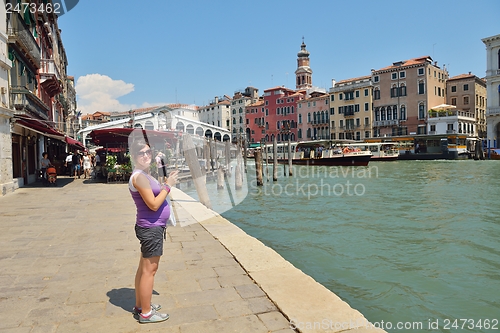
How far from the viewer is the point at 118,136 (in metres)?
17.9

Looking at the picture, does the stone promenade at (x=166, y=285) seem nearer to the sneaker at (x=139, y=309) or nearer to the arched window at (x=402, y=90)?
the sneaker at (x=139, y=309)

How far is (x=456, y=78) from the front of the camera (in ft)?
170

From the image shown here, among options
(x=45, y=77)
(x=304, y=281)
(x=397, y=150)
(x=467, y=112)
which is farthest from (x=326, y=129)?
(x=304, y=281)

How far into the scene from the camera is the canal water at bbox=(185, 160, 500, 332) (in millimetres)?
4520

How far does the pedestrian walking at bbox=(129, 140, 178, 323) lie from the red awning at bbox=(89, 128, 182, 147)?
11.8 metres

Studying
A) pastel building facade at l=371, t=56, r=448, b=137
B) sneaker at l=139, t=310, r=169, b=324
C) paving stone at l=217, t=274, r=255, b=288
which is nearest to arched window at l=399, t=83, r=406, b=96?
pastel building facade at l=371, t=56, r=448, b=137

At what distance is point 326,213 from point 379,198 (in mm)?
4149

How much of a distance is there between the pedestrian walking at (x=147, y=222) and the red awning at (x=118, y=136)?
465 inches

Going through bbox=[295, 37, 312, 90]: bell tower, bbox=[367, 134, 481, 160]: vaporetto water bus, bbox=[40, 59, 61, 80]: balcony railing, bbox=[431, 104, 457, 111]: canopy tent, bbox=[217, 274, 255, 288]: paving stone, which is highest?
bbox=[295, 37, 312, 90]: bell tower

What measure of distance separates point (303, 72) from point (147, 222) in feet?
254

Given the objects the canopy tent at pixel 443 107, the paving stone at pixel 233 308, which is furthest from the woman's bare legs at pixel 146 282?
the canopy tent at pixel 443 107

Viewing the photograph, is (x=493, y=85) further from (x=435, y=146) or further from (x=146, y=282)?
(x=146, y=282)

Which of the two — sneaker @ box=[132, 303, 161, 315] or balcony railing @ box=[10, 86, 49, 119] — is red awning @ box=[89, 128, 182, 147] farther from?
sneaker @ box=[132, 303, 161, 315]

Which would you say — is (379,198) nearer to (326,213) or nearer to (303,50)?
(326,213)
